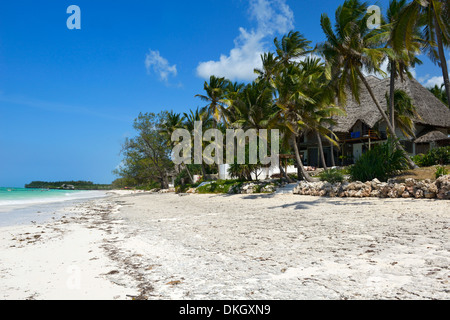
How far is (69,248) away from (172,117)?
94.2ft

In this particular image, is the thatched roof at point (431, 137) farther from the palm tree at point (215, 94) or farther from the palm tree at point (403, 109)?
the palm tree at point (215, 94)

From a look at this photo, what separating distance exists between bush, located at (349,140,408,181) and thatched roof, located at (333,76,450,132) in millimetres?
15443

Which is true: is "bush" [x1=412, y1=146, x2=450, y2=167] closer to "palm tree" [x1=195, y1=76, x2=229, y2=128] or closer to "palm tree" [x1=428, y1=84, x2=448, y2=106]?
"palm tree" [x1=195, y1=76, x2=229, y2=128]

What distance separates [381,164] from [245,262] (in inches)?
429

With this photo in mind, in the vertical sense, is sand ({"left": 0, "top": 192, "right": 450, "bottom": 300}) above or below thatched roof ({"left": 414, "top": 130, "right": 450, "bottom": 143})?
below

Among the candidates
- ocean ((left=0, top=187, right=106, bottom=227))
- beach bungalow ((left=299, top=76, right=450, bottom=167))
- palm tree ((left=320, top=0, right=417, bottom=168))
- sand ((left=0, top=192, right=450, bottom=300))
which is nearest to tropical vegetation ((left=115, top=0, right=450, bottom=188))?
palm tree ((left=320, top=0, right=417, bottom=168))

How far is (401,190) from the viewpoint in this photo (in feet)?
33.6

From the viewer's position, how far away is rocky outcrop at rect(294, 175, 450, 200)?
9172 millimetres

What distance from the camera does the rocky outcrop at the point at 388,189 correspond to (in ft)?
30.1

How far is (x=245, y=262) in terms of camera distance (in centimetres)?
396

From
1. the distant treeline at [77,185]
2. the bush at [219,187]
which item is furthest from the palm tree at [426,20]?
the distant treeline at [77,185]

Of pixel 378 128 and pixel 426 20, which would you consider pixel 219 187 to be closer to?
pixel 426 20

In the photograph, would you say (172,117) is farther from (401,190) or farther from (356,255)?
(356,255)
